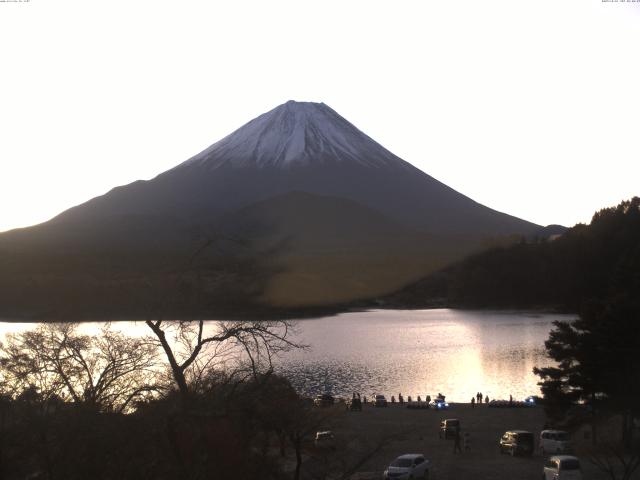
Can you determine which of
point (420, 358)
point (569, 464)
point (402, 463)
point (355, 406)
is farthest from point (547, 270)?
point (569, 464)

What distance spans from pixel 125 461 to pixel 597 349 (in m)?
10.3

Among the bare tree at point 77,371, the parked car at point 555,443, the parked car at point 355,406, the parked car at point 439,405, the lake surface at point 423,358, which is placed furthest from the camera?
the lake surface at point 423,358

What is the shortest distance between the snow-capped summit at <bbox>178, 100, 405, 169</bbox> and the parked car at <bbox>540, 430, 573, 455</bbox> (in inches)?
4309

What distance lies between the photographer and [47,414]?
18.3 feet

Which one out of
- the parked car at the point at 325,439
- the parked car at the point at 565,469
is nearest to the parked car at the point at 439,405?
the parked car at the point at 325,439

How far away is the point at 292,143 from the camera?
128 metres

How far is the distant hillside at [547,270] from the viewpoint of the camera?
203 ft

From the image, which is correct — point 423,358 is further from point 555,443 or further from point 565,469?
point 565,469

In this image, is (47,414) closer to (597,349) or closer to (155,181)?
(597,349)

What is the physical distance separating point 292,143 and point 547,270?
6884 centimetres

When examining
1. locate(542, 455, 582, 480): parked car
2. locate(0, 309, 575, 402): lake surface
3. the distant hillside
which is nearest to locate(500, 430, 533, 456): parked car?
locate(542, 455, 582, 480): parked car

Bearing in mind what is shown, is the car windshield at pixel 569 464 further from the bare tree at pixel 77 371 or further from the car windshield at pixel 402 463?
the bare tree at pixel 77 371

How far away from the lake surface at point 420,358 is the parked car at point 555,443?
403 centimetres

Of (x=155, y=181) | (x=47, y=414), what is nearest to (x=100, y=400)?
(x=47, y=414)
